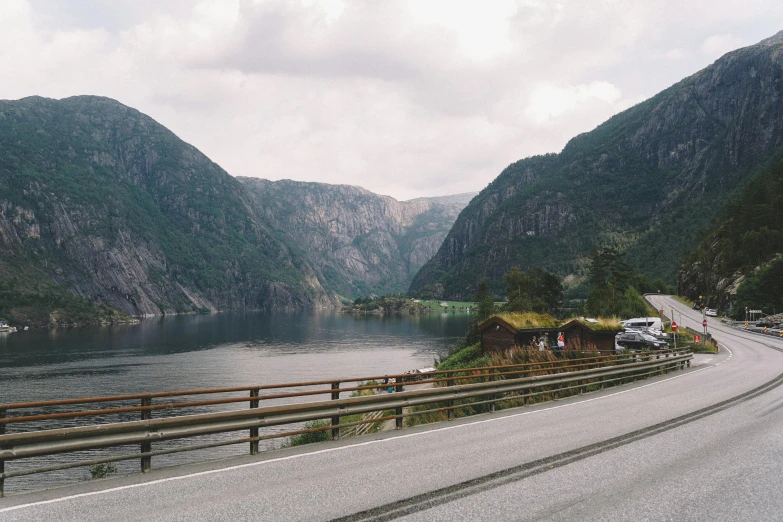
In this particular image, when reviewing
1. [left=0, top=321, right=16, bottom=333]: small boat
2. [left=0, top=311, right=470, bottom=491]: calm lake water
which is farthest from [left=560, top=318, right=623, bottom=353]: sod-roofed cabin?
[left=0, top=321, right=16, bottom=333]: small boat

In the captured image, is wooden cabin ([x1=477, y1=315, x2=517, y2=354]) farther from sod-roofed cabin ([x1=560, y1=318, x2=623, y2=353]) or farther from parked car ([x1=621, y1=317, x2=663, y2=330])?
parked car ([x1=621, y1=317, x2=663, y2=330])

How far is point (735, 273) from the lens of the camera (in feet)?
314

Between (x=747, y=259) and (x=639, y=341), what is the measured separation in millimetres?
61985

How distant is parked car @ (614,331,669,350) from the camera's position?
154 feet

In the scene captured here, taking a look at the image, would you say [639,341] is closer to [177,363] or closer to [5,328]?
[177,363]

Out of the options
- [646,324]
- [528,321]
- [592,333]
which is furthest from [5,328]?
[592,333]

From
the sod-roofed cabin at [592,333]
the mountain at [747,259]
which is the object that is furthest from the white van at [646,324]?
the mountain at [747,259]

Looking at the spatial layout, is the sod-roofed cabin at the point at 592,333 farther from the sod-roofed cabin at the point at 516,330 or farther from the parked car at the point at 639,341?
the parked car at the point at 639,341

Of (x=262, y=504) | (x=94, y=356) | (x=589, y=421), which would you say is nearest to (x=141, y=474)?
(x=262, y=504)

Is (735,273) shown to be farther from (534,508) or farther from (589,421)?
(534,508)

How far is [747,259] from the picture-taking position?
94.8 metres

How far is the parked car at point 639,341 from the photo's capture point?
154ft

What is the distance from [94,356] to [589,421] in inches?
4190

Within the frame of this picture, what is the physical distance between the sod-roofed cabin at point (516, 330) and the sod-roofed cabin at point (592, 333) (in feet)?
7.24
